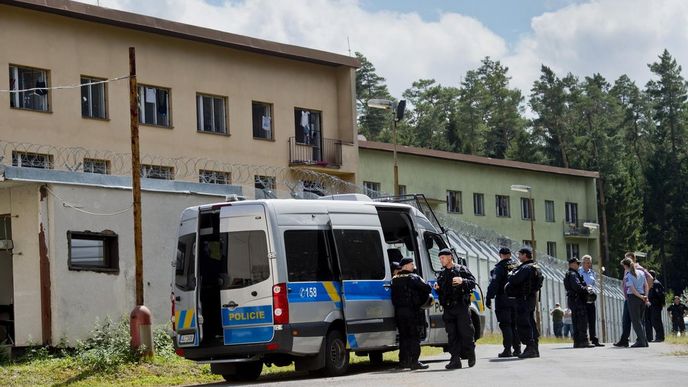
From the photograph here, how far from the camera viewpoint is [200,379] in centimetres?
2177

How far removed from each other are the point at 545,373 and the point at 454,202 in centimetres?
4733

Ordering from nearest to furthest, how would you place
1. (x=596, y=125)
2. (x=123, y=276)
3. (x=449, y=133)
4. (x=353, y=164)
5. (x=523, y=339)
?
(x=523, y=339)
(x=123, y=276)
(x=353, y=164)
(x=596, y=125)
(x=449, y=133)

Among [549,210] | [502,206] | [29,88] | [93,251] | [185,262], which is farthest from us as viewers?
[549,210]

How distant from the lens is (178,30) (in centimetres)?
4288

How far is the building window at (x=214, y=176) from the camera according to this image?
144ft

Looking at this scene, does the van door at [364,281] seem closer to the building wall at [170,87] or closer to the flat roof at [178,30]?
the building wall at [170,87]

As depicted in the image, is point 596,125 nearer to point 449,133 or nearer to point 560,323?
point 449,133

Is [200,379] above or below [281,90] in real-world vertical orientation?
below

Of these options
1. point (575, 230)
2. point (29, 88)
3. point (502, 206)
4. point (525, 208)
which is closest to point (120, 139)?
point (29, 88)

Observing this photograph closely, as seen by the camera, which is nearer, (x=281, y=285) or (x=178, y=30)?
(x=281, y=285)

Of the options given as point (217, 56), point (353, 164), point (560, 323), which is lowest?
point (560, 323)

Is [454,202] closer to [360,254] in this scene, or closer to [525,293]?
[525,293]

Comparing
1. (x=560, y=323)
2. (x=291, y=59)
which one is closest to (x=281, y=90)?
(x=291, y=59)

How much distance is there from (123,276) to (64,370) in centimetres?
344
